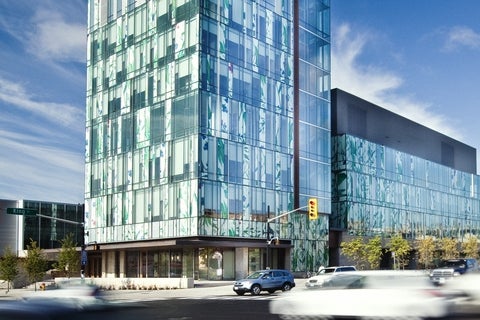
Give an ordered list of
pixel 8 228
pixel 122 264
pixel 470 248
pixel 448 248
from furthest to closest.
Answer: pixel 470 248 < pixel 8 228 < pixel 448 248 < pixel 122 264

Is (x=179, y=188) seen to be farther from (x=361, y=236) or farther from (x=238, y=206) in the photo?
(x=361, y=236)

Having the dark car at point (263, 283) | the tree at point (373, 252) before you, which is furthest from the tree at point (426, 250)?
the dark car at point (263, 283)

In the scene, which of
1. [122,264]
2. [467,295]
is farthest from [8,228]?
[467,295]

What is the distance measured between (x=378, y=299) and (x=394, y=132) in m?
82.4

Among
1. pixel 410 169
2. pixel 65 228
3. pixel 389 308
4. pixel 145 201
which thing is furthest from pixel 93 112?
pixel 389 308

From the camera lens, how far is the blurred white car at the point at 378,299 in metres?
15.3

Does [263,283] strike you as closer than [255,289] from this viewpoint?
No

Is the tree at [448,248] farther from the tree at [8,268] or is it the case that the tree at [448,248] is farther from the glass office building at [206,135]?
the tree at [8,268]

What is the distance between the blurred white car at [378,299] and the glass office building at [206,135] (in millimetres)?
39952

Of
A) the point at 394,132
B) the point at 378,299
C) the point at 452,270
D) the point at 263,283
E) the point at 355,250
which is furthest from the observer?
the point at 394,132

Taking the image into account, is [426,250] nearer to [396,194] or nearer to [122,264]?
[396,194]

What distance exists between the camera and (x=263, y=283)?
39438mm

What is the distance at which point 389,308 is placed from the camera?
51.5 feet

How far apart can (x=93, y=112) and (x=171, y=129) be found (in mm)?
16036
